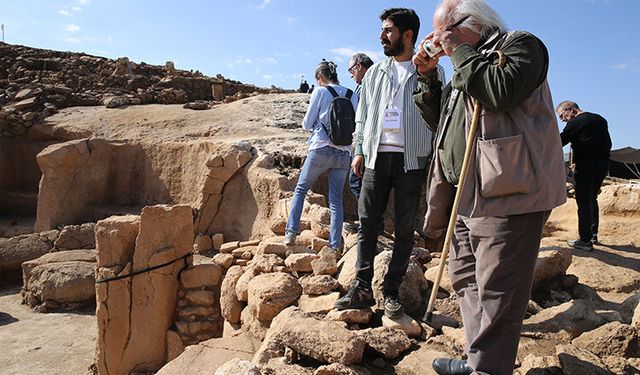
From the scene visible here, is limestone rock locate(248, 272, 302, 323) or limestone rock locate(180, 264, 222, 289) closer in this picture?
limestone rock locate(248, 272, 302, 323)

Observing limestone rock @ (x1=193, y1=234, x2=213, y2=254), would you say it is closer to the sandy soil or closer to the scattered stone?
the sandy soil

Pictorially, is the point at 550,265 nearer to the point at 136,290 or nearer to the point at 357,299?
the point at 357,299

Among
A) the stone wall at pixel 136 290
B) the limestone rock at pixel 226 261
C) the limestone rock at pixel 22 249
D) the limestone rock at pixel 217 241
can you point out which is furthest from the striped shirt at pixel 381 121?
the limestone rock at pixel 22 249

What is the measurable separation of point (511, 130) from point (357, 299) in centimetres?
143

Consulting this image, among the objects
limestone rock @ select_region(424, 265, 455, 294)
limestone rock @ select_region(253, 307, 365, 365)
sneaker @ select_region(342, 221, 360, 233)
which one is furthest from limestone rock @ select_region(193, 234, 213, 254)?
limestone rock @ select_region(253, 307, 365, 365)

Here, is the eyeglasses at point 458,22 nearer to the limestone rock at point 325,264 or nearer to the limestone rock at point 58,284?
the limestone rock at point 325,264

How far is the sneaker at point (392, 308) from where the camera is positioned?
269 centimetres

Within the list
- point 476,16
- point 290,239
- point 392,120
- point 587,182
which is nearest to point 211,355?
point 290,239

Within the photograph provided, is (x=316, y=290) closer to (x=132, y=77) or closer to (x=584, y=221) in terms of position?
(x=584, y=221)

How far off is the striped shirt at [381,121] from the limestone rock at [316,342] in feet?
3.20

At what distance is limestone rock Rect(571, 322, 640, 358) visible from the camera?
2381 millimetres

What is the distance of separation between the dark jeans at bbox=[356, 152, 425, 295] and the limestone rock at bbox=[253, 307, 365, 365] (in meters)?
0.44

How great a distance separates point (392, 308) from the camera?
2689 millimetres

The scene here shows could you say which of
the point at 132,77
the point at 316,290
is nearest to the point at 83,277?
the point at 316,290
